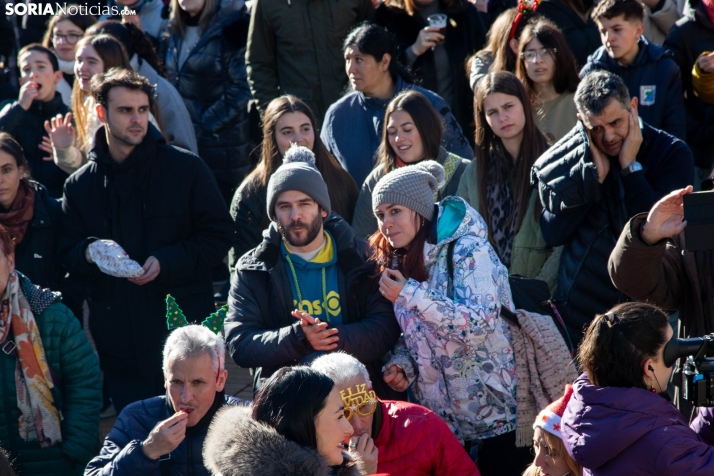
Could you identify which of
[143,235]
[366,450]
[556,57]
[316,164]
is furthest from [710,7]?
[366,450]

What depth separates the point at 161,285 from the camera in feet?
17.3

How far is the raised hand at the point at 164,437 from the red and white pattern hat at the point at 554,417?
1.40 m

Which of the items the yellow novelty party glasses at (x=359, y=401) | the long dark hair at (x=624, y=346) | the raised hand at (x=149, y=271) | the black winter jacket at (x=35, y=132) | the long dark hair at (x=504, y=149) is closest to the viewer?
the long dark hair at (x=624, y=346)

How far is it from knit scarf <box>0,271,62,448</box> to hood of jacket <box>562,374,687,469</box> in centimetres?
276

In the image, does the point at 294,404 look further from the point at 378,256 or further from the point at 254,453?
the point at 378,256

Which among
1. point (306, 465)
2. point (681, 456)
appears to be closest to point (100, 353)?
point (306, 465)

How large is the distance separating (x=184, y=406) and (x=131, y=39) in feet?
12.1

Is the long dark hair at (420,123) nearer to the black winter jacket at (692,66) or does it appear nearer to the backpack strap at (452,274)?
the backpack strap at (452,274)

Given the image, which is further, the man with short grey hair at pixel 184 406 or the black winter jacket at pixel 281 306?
the black winter jacket at pixel 281 306

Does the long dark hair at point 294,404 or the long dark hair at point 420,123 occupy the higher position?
the long dark hair at point 420,123

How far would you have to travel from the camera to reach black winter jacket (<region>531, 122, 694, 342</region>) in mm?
4488

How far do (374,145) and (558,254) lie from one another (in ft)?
5.08

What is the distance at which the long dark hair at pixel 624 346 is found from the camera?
10.2ft

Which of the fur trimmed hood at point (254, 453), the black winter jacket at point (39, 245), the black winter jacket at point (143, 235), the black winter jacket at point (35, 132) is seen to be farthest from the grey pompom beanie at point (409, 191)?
the black winter jacket at point (35, 132)
